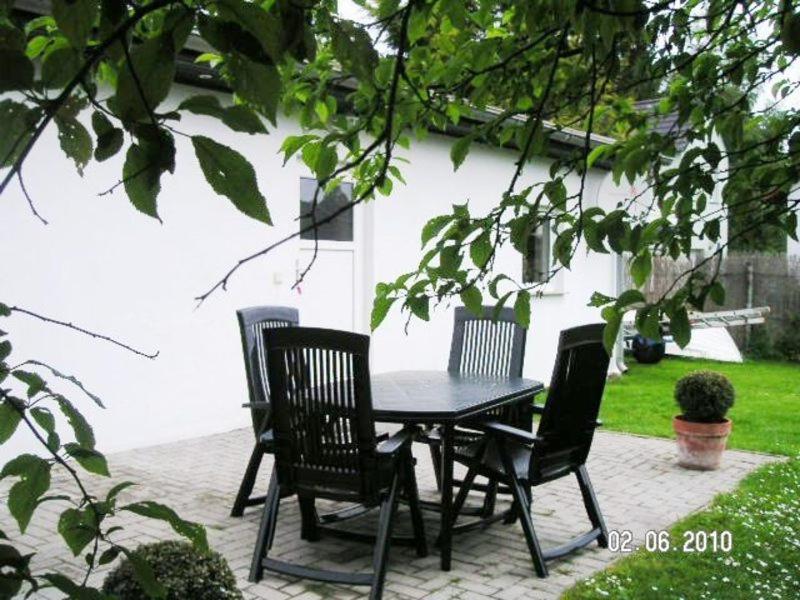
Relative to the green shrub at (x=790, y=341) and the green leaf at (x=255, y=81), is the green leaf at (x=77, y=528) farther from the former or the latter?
the green shrub at (x=790, y=341)

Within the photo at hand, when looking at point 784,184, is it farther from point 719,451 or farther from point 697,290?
point 719,451

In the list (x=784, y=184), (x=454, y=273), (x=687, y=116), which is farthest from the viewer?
(x=687, y=116)

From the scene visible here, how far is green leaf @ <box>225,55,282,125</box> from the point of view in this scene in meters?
0.86

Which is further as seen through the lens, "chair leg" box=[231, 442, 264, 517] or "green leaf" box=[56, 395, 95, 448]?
"chair leg" box=[231, 442, 264, 517]

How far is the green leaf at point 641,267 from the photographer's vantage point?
89.5 inches

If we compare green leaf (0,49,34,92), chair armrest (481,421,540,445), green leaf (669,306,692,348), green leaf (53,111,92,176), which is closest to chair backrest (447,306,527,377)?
chair armrest (481,421,540,445)

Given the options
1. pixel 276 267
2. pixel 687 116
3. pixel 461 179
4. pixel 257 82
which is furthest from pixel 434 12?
pixel 461 179

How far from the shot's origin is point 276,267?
27.3 ft

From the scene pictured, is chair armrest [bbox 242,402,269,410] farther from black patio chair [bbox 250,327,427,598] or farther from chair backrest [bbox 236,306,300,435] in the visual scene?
black patio chair [bbox 250,327,427,598]

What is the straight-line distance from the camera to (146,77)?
2.59 ft

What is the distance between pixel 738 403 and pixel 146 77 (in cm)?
1109

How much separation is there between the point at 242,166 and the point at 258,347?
4.70 m

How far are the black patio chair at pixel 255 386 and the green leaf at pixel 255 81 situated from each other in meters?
4.00

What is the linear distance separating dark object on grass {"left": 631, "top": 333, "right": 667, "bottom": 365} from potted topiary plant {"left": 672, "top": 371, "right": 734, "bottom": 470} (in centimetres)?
820
